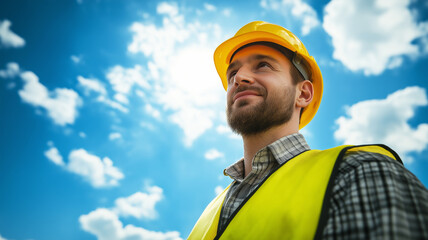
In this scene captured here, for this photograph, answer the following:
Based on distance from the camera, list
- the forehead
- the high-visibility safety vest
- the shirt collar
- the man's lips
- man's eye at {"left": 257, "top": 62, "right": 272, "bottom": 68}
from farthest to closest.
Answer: the forehead
man's eye at {"left": 257, "top": 62, "right": 272, "bottom": 68}
the man's lips
the shirt collar
the high-visibility safety vest

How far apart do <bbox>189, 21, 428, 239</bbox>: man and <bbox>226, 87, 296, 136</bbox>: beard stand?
0.04 ft

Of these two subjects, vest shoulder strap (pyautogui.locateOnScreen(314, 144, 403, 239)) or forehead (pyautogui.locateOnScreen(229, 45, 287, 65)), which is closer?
vest shoulder strap (pyautogui.locateOnScreen(314, 144, 403, 239))

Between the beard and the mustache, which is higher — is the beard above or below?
below

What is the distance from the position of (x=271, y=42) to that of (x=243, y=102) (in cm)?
102

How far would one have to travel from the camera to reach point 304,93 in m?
2.92

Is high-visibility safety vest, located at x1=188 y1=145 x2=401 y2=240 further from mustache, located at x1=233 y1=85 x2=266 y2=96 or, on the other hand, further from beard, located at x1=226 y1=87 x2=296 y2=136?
mustache, located at x1=233 y1=85 x2=266 y2=96

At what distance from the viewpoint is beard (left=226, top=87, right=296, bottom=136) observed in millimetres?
2465

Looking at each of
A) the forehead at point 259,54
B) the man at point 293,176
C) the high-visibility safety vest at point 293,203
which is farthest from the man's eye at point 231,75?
the high-visibility safety vest at point 293,203

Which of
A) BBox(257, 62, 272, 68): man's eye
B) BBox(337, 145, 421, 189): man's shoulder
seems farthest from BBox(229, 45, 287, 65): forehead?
BBox(337, 145, 421, 189): man's shoulder

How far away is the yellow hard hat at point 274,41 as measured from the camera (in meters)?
2.90

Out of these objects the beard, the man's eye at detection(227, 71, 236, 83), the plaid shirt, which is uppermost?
the man's eye at detection(227, 71, 236, 83)

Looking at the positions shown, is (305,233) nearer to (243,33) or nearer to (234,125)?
(234,125)

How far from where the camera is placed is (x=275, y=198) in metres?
1.46

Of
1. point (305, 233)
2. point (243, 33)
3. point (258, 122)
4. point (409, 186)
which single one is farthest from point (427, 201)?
point (243, 33)
